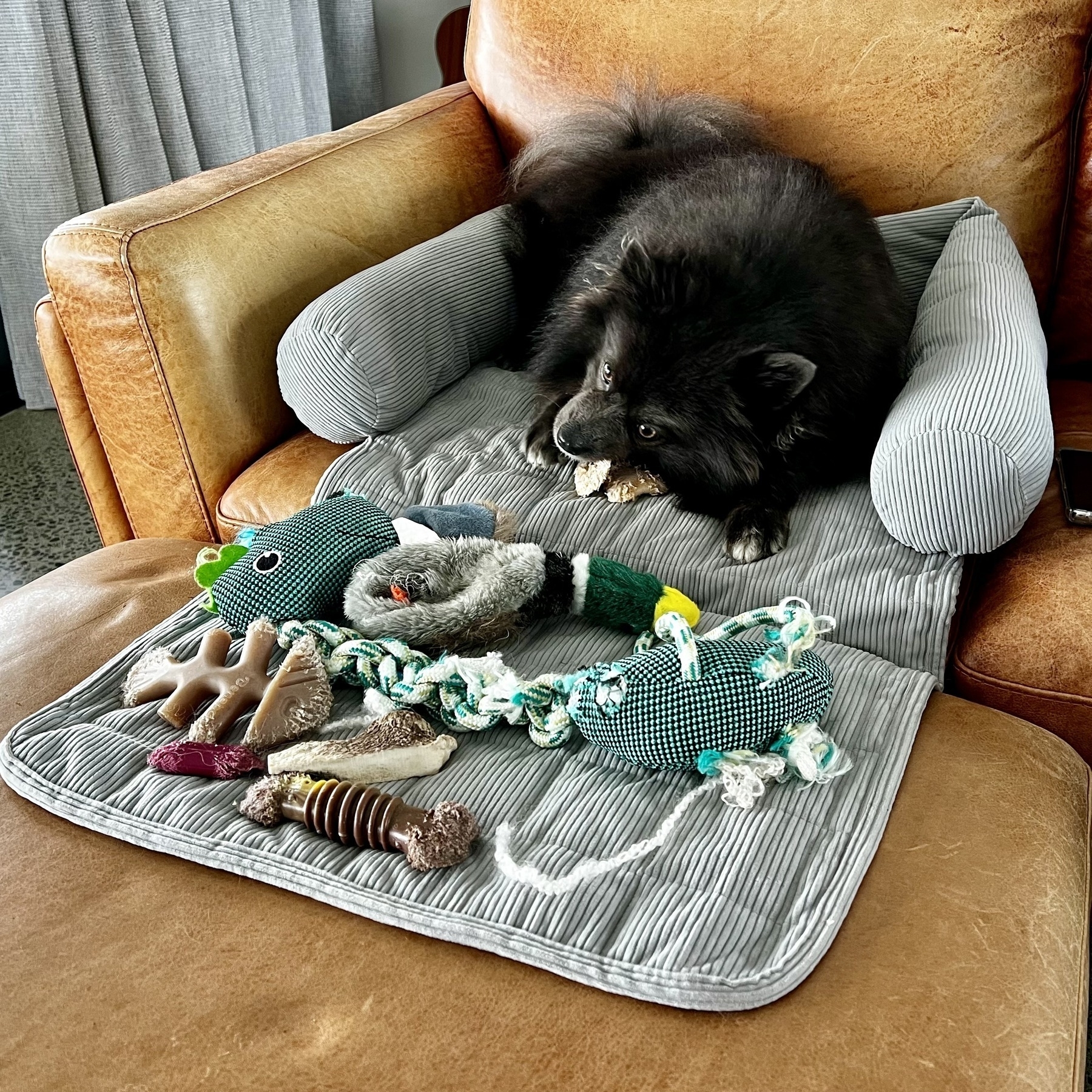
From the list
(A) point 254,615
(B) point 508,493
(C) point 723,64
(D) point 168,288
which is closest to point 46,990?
(A) point 254,615

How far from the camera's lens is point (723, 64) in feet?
6.40

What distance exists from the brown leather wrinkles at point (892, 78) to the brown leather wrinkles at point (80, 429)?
3.77ft

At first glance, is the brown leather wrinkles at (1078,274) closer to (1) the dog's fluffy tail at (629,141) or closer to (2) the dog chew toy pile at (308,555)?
(1) the dog's fluffy tail at (629,141)

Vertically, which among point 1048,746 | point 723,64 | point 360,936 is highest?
point 723,64

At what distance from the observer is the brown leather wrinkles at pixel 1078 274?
1.79m

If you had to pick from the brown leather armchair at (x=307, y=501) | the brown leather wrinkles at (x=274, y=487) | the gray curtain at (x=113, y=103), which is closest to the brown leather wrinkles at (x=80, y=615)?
the brown leather armchair at (x=307, y=501)

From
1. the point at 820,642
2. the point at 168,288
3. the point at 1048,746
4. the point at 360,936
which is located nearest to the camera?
the point at 360,936

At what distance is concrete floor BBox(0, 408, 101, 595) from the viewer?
2.30 metres

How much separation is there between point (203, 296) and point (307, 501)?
349 mm

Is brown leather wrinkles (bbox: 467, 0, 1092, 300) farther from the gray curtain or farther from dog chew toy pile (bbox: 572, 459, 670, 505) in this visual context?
the gray curtain

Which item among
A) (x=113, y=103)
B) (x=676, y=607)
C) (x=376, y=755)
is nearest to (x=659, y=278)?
(x=676, y=607)

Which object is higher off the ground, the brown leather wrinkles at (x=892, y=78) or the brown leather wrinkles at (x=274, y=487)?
the brown leather wrinkles at (x=892, y=78)

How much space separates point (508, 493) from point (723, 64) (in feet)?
3.39

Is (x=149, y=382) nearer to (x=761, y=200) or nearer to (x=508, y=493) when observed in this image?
(x=508, y=493)
